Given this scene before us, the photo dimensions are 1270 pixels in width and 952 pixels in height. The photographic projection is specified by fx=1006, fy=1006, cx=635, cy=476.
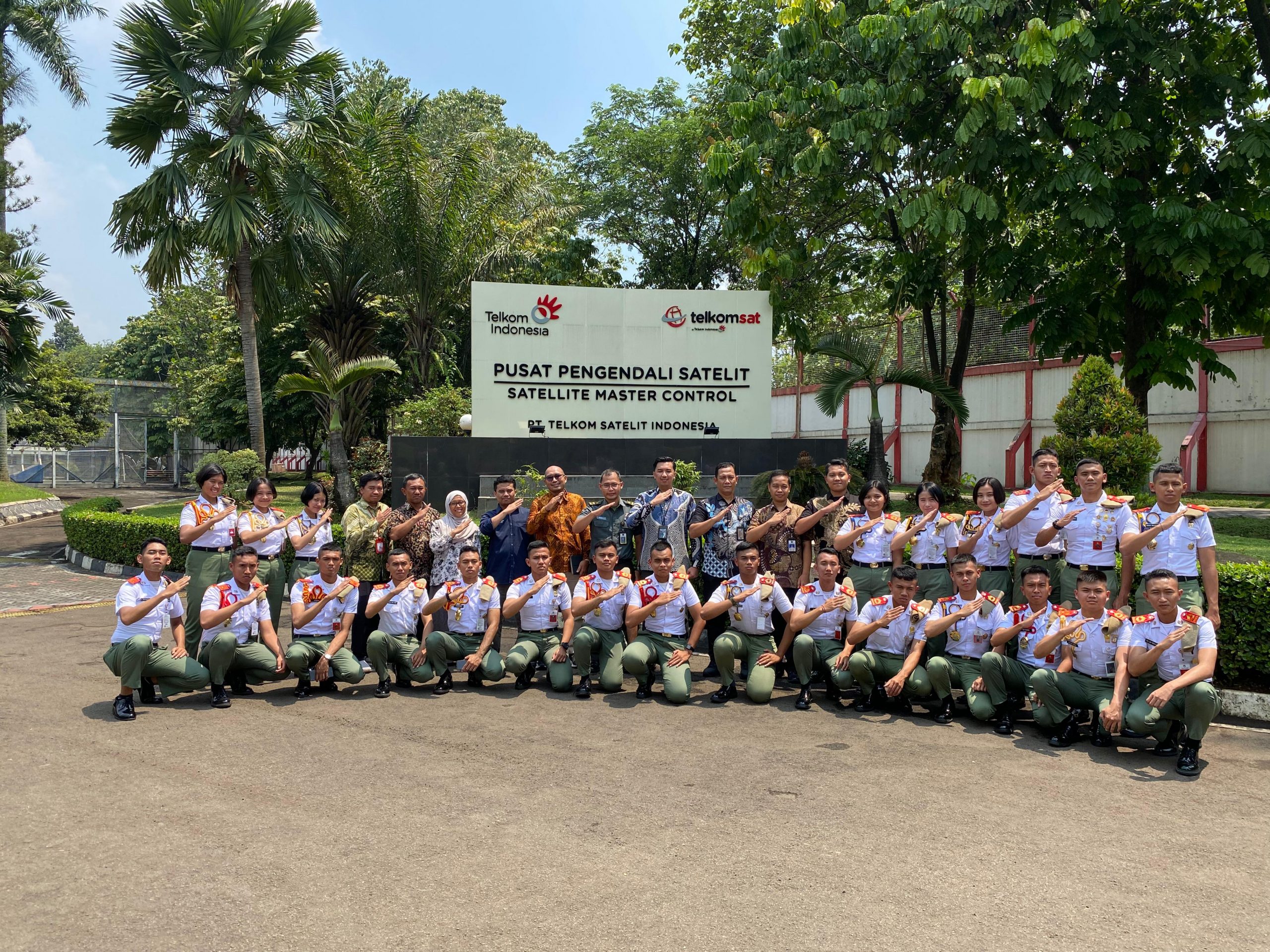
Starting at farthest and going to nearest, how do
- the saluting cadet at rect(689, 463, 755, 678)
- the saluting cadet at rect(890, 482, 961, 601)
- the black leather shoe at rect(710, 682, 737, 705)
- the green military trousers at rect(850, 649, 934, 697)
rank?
the saluting cadet at rect(689, 463, 755, 678), the saluting cadet at rect(890, 482, 961, 601), the black leather shoe at rect(710, 682, 737, 705), the green military trousers at rect(850, 649, 934, 697)

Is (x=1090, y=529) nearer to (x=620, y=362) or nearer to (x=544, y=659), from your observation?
(x=544, y=659)

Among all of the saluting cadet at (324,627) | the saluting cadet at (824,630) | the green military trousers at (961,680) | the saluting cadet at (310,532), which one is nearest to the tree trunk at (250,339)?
the saluting cadet at (310,532)

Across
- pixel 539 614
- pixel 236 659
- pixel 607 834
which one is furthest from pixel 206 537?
pixel 607 834

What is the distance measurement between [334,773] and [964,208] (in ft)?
29.2

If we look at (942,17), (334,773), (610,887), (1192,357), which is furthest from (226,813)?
(1192,357)

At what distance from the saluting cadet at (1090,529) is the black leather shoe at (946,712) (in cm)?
121

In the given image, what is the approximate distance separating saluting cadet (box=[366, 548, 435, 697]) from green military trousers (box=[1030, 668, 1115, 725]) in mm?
4352

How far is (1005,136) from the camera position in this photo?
1133 cm

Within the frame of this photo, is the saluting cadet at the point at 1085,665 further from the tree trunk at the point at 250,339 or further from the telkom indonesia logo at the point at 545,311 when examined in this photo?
the tree trunk at the point at 250,339

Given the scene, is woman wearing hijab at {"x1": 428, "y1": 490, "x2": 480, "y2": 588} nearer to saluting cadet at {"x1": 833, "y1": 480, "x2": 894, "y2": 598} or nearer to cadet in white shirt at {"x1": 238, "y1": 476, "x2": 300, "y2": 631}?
cadet in white shirt at {"x1": 238, "y1": 476, "x2": 300, "y2": 631}

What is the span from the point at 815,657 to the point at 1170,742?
7.79 ft

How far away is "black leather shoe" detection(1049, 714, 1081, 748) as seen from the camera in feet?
20.5

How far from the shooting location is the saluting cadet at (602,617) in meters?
7.70

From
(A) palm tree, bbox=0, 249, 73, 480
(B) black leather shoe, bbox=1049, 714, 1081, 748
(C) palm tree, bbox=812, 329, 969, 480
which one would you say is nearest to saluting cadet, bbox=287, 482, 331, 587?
(B) black leather shoe, bbox=1049, 714, 1081, 748
